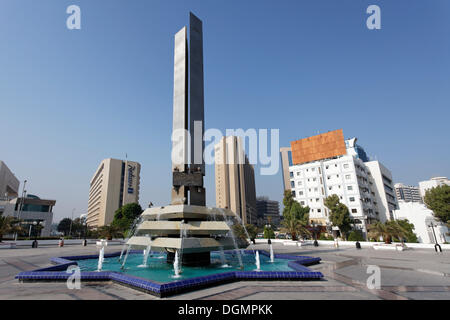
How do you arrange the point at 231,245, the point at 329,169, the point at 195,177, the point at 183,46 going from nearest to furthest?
the point at 231,245, the point at 195,177, the point at 183,46, the point at 329,169

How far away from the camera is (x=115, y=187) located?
9619 centimetres

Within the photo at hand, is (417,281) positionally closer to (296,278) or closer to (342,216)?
(296,278)

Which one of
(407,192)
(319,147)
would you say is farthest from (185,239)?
(407,192)

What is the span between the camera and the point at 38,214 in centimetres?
6562

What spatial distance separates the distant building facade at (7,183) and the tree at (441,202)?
352 ft

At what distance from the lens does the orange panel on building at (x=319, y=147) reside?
190 ft

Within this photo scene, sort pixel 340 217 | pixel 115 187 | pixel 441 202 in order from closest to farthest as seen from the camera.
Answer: pixel 441 202, pixel 340 217, pixel 115 187

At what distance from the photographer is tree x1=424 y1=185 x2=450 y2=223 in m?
38.4

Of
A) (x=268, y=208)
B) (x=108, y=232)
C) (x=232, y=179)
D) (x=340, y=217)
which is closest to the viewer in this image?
(x=108, y=232)

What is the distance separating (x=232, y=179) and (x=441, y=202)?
83559 mm

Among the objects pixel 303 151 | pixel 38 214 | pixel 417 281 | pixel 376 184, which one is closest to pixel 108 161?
pixel 38 214

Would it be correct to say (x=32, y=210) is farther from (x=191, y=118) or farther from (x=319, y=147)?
(x=319, y=147)

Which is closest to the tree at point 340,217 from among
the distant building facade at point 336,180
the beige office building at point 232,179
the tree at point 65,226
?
the distant building facade at point 336,180
